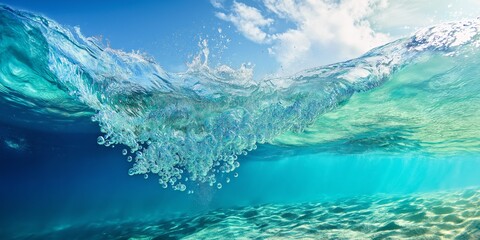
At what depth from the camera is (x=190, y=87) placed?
12898mm

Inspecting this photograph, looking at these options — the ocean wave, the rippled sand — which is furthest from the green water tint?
the rippled sand

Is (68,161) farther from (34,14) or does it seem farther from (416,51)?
(416,51)

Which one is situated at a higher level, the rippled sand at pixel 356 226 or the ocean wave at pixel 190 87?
the ocean wave at pixel 190 87

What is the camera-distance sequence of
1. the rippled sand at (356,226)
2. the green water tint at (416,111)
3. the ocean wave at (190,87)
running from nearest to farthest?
1. the rippled sand at (356,226)
2. the ocean wave at (190,87)
3. the green water tint at (416,111)

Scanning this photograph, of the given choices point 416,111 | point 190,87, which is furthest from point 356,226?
point 416,111

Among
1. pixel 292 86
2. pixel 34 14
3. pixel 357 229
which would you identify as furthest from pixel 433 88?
pixel 34 14

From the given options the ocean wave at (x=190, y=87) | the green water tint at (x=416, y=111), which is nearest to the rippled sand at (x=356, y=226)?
the ocean wave at (x=190, y=87)

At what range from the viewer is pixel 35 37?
9.63 meters

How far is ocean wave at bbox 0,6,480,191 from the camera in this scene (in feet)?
32.7

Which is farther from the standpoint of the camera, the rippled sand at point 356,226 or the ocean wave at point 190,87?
the ocean wave at point 190,87

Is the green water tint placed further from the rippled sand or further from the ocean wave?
the rippled sand

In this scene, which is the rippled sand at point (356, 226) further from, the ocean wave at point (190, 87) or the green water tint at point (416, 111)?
the green water tint at point (416, 111)

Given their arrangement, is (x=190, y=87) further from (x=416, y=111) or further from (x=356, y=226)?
(x=416, y=111)

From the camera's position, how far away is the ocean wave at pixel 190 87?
998 centimetres
